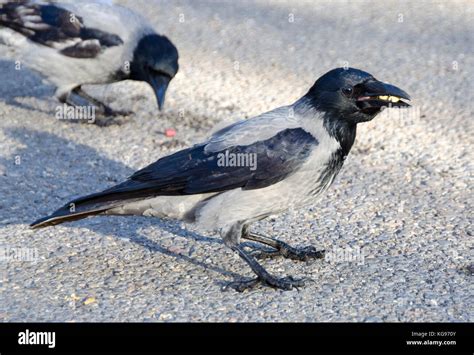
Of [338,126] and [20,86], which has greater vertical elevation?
[338,126]

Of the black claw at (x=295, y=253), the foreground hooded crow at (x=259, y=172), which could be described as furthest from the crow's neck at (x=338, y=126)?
the black claw at (x=295, y=253)

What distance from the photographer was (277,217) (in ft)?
19.8

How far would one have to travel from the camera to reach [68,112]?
8.19 metres

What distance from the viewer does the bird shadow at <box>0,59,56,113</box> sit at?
8.52m

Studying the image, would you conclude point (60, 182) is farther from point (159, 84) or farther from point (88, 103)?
point (88, 103)

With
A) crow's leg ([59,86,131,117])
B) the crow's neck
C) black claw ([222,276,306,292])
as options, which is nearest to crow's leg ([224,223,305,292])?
black claw ([222,276,306,292])

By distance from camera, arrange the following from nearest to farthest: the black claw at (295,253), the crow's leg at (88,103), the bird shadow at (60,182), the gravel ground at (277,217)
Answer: the gravel ground at (277,217), the black claw at (295,253), the bird shadow at (60,182), the crow's leg at (88,103)

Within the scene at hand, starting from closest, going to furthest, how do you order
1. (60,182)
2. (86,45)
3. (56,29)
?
(60,182) → (86,45) → (56,29)

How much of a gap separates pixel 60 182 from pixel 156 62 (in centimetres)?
170

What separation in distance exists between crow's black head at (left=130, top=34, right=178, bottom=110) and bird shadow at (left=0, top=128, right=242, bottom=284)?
0.94m

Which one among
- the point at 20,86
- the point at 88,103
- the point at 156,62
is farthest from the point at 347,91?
the point at 20,86

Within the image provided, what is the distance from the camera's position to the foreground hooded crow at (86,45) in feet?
25.7

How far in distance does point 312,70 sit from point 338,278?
4324 mm

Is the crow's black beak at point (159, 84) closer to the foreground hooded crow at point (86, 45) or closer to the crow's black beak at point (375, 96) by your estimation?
the foreground hooded crow at point (86, 45)
